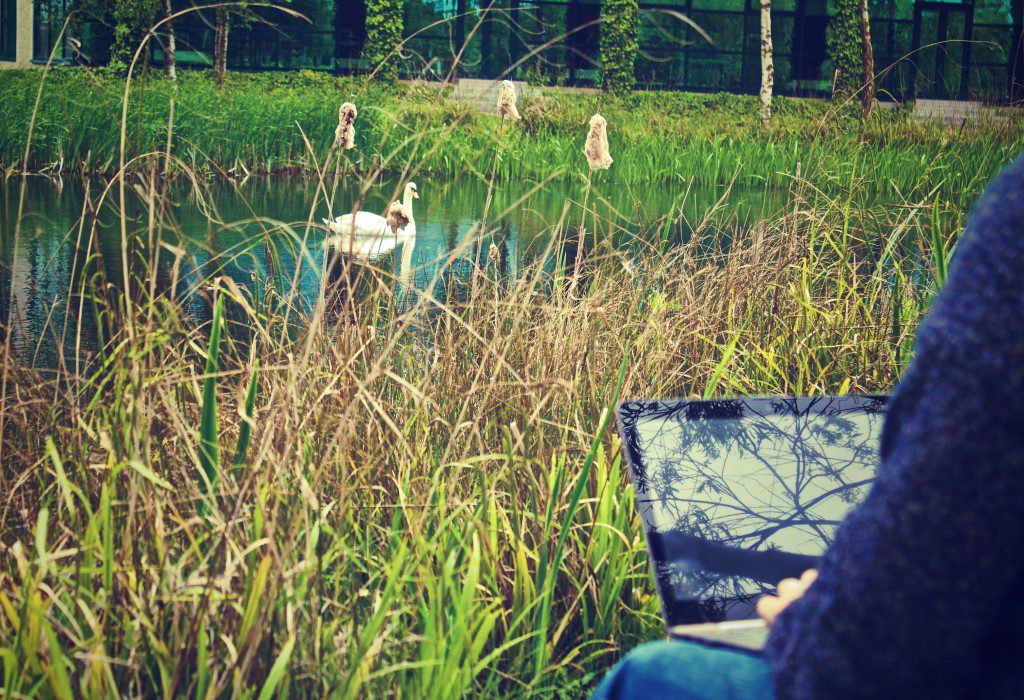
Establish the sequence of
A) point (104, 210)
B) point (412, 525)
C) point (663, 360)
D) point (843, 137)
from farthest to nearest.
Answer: point (843, 137)
point (104, 210)
point (663, 360)
point (412, 525)

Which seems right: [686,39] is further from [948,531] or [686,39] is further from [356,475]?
[948,531]

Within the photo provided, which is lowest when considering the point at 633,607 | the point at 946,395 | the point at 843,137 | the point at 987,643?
the point at 633,607

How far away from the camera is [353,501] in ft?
6.85

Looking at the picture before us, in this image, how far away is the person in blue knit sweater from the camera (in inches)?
21.7

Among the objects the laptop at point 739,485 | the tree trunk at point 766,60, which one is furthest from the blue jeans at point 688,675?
the tree trunk at point 766,60

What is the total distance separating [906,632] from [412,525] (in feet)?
4.10

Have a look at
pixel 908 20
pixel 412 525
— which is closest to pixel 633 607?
pixel 412 525

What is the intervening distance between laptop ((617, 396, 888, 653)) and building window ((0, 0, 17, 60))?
924 inches

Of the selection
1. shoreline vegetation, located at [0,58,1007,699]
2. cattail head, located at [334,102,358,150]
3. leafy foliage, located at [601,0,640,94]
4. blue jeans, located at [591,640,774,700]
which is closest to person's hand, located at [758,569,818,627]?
blue jeans, located at [591,640,774,700]

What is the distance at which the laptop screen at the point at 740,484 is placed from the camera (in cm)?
111

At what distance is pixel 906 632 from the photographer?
586mm

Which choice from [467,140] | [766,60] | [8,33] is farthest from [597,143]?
[8,33]

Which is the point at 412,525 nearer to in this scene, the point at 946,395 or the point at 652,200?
the point at 946,395

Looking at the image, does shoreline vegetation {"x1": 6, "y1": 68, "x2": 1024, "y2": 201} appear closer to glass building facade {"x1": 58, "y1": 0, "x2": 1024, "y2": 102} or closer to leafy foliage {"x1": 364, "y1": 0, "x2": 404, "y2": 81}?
leafy foliage {"x1": 364, "y1": 0, "x2": 404, "y2": 81}
